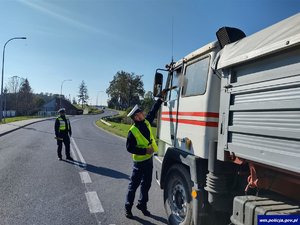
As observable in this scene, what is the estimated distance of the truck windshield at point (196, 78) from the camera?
4234 mm

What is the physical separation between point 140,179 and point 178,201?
1.00m

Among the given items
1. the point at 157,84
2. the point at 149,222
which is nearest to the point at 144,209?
the point at 149,222

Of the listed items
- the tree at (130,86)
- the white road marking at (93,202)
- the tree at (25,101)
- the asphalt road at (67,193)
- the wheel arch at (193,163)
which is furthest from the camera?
the tree at (130,86)

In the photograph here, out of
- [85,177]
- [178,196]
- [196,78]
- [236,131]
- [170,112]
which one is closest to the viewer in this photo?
[236,131]

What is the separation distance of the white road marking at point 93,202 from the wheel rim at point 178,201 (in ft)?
4.68

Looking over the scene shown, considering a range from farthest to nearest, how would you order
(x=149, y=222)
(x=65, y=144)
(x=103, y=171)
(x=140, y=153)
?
(x=65, y=144) < (x=103, y=171) < (x=140, y=153) < (x=149, y=222)

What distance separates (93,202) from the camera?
240 inches

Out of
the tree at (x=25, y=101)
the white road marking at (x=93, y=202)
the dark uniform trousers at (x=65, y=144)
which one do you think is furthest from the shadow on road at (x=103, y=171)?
the tree at (x=25, y=101)

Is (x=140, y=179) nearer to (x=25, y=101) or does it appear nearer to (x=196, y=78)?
(x=196, y=78)

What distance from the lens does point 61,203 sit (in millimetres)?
5996

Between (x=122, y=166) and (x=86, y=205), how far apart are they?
4.24 metres

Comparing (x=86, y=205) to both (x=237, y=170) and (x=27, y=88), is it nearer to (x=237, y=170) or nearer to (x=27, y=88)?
(x=237, y=170)

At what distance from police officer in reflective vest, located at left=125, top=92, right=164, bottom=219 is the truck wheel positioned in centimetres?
58

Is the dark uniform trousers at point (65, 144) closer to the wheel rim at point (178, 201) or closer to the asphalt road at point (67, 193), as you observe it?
the asphalt road at point (67, 193)
